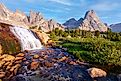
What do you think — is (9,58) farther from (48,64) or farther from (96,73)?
(96,73)

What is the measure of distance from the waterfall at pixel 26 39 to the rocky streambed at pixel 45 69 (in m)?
3.84

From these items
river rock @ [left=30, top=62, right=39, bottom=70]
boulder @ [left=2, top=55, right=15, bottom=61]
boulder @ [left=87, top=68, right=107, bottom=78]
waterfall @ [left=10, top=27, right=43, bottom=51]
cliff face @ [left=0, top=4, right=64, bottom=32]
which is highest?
cliff face @ [left=0, top=4, right=64, bottom=32]

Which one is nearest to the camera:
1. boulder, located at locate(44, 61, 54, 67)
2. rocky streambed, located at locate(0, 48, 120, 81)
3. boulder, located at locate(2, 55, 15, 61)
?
rocky streambed, located at locate(0, 48, 120, 81)

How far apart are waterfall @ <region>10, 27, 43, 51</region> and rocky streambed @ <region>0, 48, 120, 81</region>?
3.84 metres

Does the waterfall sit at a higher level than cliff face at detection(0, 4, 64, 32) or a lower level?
lower

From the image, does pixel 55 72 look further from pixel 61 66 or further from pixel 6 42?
pixel 6 42

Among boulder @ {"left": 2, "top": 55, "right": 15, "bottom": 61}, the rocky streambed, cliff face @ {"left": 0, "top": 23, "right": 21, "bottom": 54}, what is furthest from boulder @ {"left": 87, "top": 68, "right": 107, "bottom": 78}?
cliff face @ {"left": 0, "top": 23, "right": 21, "bottom": 54}

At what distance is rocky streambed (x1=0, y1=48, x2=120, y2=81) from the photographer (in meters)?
19.9

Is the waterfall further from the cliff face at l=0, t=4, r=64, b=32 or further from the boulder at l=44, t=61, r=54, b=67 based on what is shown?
the cliff face at l=0, t=4, r=64, b=32

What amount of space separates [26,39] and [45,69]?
10082mm

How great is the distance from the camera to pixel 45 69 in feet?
70.4

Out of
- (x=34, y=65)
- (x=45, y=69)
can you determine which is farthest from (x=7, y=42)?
(x=45, y=69)

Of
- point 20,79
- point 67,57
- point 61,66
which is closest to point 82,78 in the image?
point 61,66

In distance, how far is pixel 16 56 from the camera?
24844 millimetres
